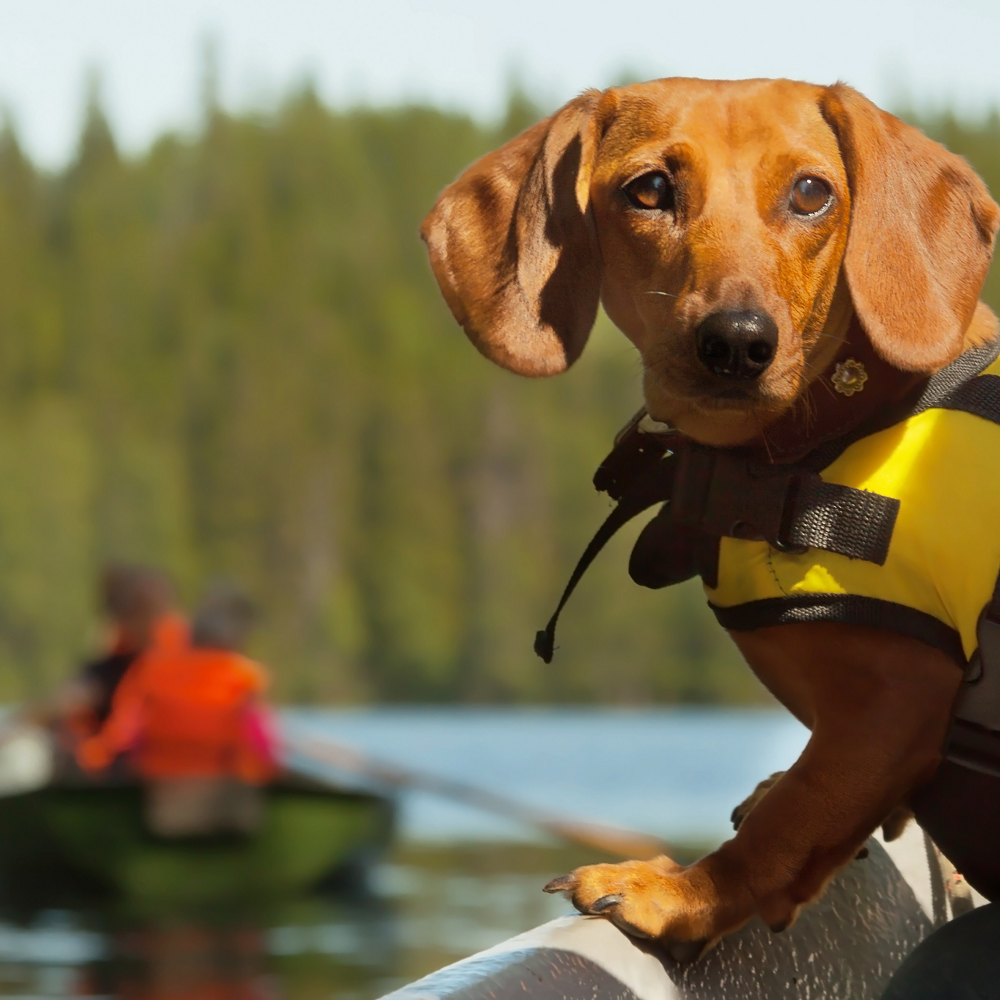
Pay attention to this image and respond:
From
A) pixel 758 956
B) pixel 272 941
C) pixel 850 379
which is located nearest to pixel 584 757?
pixel 272 941

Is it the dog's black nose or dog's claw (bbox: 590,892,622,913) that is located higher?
the dog's black nose

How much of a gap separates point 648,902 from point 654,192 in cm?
101

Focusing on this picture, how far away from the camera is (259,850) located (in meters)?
14.4

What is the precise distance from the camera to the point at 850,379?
2342 mm

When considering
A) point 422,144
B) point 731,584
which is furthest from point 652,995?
point 422,144

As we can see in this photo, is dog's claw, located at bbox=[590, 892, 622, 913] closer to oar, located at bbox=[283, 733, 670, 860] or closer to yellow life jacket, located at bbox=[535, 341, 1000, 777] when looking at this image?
yellow life jacket, located at bbox=[535, 341, 1000, 777]

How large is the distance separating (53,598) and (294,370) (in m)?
14.0

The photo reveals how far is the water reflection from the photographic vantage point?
12.3 meters

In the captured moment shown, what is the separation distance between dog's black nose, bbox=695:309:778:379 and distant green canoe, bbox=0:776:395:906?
12011mm

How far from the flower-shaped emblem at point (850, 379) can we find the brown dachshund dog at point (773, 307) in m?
0.02

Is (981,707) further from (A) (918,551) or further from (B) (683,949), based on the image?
(B) (683,949)

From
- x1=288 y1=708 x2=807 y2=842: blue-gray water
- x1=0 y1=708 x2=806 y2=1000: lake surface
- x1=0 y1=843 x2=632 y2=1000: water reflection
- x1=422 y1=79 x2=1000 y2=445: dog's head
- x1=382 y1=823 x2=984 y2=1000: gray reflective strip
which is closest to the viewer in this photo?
x1=382 y1=823 x2=984 y2=1000: gray reflective strip

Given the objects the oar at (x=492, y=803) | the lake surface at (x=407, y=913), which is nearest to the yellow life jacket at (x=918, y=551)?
the lake surface at (x=407, y=913)

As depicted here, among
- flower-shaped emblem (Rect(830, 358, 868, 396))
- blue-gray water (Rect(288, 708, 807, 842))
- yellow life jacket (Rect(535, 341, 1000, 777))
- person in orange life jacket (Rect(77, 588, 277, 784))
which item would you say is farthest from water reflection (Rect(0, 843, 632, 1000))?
flower-shaped emblem (Rect(830, 358, 868, 396))
